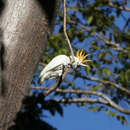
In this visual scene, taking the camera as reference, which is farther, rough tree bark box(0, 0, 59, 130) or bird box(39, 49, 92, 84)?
bird box(39, 49, 92, 84)

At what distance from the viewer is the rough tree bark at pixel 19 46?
0.75m

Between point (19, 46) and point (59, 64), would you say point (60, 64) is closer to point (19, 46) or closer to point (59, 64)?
point (59, 64)

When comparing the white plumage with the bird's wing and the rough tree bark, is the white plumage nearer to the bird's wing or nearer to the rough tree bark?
the bird's wing

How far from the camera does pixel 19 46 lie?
0.77 meters

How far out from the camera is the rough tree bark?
75cm

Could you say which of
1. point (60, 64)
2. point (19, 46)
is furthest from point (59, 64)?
point (19, 46)

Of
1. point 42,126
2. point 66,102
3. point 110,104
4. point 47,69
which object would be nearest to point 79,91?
point 66,102

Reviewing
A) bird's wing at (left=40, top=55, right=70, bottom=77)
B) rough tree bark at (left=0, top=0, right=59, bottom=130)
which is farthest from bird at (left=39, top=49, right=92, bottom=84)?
rough tree bark at (left=0, top=0, right=59, bottom=130)

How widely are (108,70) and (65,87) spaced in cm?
58

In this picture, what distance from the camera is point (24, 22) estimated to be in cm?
79

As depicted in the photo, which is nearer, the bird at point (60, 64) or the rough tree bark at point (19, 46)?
the rough tree bark at point (19, 46)

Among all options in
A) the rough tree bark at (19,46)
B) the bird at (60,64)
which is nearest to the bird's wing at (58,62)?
the bird at (60,64)

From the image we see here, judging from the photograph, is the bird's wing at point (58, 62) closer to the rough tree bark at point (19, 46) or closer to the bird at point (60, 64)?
the bird at point (60, 64)

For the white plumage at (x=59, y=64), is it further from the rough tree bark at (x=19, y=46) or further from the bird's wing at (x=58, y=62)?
the rough tree bark at (x=19, y=46)
